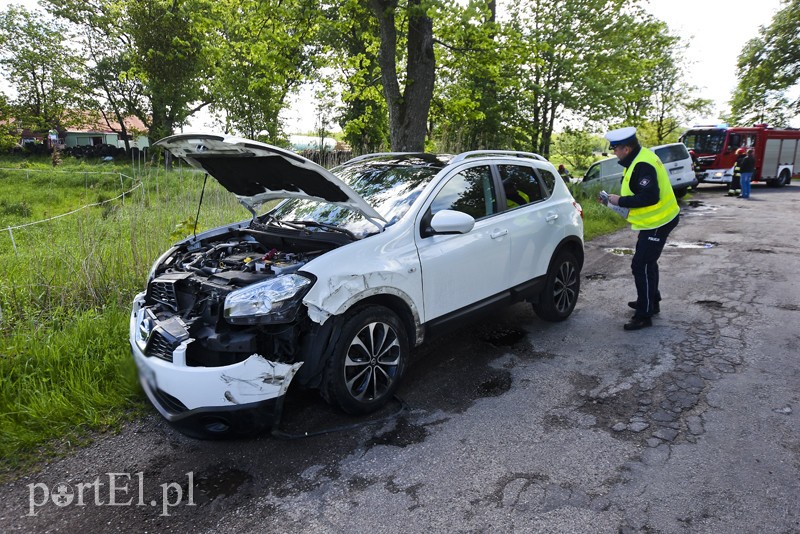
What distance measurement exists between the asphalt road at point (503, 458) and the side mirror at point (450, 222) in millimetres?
1217

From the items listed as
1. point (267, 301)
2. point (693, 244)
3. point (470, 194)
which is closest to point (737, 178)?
point (693, 244)

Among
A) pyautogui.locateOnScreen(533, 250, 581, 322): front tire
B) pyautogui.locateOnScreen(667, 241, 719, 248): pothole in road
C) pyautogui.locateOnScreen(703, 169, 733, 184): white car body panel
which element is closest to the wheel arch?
pyautogui.locateOnScreen(533, 250, 581, 322): front tire

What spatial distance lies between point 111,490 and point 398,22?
8016mm

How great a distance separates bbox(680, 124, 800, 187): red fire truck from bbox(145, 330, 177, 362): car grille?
936 inches

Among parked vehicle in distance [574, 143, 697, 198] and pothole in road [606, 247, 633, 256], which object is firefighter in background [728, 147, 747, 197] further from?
pothole in road [606, 247, 633, 256]

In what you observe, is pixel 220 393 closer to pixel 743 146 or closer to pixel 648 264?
pixel 648 264

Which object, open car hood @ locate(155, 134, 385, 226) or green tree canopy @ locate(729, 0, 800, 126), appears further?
green tree canopy @ locate(729, 0, 800, 126)

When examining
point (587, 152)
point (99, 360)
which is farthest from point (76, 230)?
point (587, 152)

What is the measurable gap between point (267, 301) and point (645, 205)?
3841 millimetres

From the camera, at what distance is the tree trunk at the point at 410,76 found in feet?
25.5

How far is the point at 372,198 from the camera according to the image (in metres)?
4.06

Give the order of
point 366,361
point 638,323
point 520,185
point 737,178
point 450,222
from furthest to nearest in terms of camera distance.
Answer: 1. point 737,178
2. point 638,323
3. point 520,185
4. point 450,222
5. point 366,361

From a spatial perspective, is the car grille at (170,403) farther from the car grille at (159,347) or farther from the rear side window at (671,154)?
the rear side window at (671,154)

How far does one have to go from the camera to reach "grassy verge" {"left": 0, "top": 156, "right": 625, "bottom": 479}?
3.35 m
